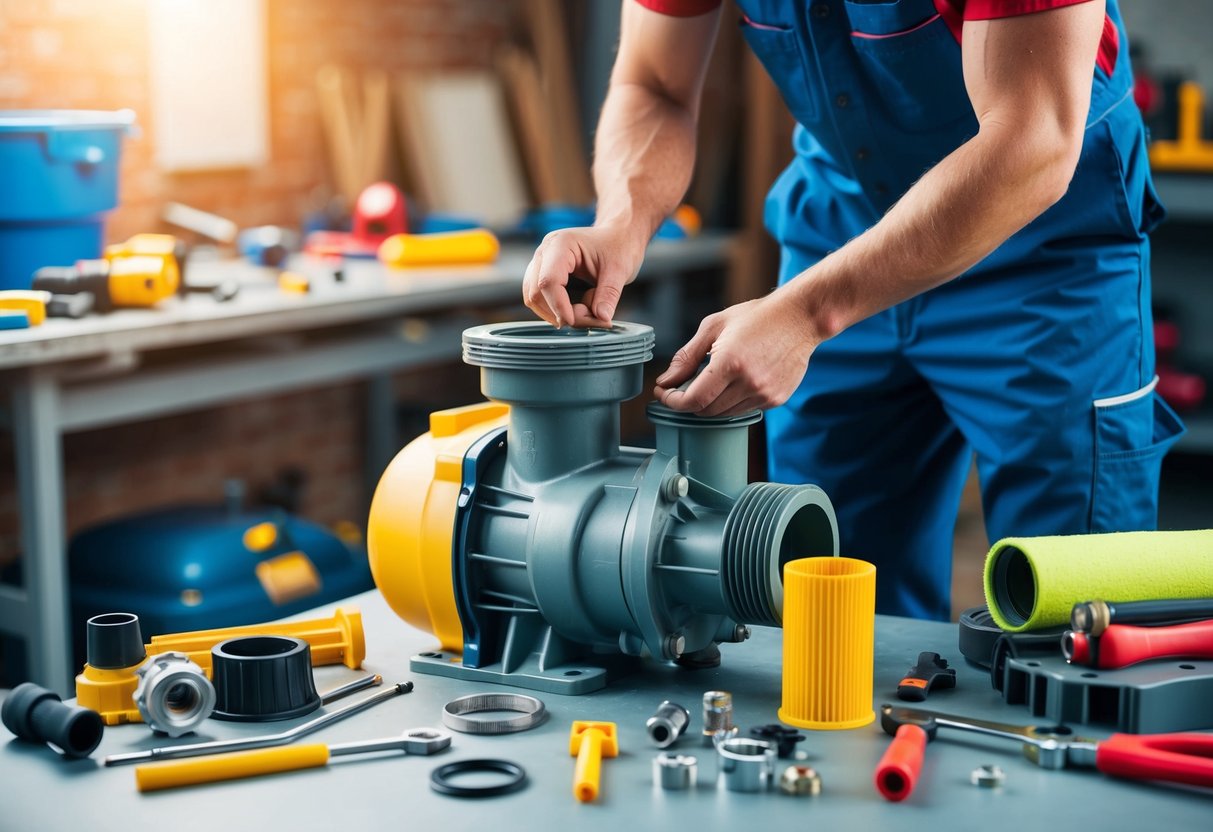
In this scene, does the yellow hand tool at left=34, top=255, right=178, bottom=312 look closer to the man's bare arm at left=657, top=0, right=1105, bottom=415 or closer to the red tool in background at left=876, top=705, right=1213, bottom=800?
the man's bare arm at left=657, top=0, right=1105, bottom=415

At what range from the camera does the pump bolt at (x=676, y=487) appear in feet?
4.05

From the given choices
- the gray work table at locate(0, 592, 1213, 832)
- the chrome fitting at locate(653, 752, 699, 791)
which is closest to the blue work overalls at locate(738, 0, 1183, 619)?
the gray work table at locate(0, 592, 1213, 832)

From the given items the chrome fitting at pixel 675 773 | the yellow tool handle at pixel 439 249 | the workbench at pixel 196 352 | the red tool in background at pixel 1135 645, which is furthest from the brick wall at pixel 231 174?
the red tool in background at pixel 1135 645

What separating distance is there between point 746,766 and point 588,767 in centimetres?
11

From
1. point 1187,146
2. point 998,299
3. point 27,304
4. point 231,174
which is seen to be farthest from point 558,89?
point 998,299

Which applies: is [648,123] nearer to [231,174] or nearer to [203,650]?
[203,650]

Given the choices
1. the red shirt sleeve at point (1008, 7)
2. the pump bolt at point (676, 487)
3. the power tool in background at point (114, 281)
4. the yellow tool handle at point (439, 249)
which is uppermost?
the red shirt sleeve at point (1008, 7)

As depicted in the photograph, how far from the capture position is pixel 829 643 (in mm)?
1157

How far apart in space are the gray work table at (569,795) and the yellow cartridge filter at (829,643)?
23mm

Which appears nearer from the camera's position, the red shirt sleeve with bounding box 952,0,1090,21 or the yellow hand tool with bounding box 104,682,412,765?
the yellow hand tool with bounding box 104,682,412,765

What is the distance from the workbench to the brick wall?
229 mm

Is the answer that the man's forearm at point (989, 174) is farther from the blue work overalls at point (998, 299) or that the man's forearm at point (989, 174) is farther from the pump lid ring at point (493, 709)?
the pump lid ring at point (493, 709)

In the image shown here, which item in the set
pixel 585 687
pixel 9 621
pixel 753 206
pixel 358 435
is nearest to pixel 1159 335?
pixel 753 206

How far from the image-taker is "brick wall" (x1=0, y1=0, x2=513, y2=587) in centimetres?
337
